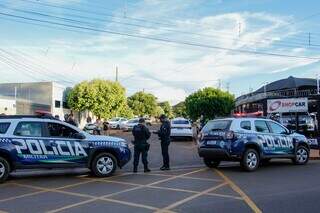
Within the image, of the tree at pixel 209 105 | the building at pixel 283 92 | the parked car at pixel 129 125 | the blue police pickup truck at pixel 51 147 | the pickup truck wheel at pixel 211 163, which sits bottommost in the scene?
the pickup truck wheel at pixel 211 163

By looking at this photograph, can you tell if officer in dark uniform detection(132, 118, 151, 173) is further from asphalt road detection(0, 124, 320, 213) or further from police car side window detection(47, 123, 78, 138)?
police car side window detection(47, 123, 78, 138)

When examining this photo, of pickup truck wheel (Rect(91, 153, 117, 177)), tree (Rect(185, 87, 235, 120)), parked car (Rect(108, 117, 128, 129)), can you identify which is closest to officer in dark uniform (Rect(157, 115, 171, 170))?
pickup truck wheel (Rect(91, 153, 117, 177))

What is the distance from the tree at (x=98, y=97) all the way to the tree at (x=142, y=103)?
43.1m

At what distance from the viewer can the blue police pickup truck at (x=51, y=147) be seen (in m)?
13.2

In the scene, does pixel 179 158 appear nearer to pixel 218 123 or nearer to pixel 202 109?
pixel 218 123

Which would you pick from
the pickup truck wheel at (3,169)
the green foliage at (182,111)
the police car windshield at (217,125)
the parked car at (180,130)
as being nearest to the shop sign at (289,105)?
the parked car at (180,130)

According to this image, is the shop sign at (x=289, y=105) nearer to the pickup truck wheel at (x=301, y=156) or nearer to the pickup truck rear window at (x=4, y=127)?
the pickup truck wheel at (x=301, y=156)

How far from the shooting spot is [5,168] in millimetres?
13031

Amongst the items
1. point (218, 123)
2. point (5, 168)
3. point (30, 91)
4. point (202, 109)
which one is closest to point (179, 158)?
point (218, 123)

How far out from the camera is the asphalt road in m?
9.41

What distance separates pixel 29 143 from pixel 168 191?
4297mm

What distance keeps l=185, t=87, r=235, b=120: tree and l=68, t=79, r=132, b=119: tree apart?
1383cm

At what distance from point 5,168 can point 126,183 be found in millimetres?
3168

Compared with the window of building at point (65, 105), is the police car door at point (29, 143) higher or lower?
lower
